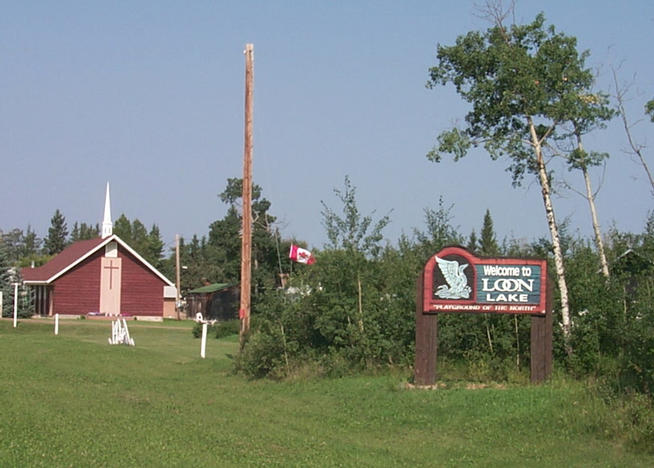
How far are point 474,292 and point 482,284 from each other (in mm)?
211

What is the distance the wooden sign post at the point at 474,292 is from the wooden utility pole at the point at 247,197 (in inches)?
316

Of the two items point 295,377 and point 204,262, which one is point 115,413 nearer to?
point 295,377

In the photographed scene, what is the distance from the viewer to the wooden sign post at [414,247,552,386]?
53.8 feet

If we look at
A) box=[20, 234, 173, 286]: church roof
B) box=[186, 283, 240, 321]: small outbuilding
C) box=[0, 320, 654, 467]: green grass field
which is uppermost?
box=[20, 234, 173, 286]: church roof

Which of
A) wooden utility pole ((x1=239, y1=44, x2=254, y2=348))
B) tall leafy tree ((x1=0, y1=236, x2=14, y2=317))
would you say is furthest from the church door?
wooden utility pole ((x1=239, y1=44, x2=254, y2=348))

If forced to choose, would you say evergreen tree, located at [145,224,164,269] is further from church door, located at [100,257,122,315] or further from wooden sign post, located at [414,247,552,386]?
wooden sign post, located at [414,247,552,386]

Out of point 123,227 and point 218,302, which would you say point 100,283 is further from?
point 123,227

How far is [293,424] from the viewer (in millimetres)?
13789

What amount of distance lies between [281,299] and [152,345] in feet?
49.3

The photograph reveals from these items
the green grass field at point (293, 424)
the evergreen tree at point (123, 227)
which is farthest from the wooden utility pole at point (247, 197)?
the evergreen tree at point (123, 227)

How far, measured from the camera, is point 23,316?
57.3 m

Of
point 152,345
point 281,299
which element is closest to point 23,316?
point 152,345

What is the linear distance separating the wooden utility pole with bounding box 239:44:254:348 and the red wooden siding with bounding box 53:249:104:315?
38.9m

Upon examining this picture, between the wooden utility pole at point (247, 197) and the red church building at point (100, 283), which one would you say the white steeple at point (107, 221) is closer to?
the red church building at point (100, 283)
